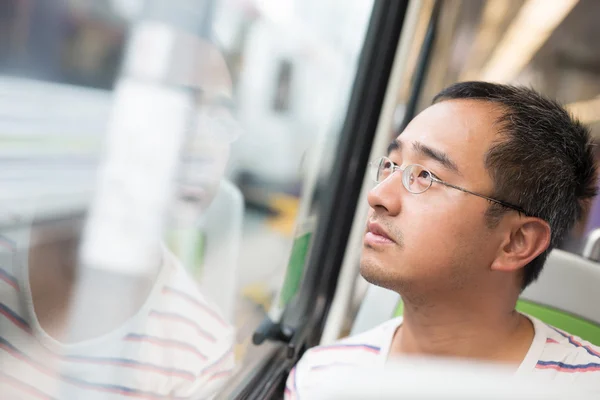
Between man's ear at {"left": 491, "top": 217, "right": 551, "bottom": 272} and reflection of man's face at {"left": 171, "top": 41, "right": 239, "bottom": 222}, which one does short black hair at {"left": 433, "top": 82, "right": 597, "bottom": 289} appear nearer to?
man's ear at {"left": 491, "top": 217, "right": 551, "bottom": 272}

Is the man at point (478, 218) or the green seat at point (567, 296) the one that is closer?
the man at point (478, 218)

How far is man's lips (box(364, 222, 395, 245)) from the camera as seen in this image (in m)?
1.16

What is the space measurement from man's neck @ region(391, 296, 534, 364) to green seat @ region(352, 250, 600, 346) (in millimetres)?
347

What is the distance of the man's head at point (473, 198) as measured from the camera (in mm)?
1148

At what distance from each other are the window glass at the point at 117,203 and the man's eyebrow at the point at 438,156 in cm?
68

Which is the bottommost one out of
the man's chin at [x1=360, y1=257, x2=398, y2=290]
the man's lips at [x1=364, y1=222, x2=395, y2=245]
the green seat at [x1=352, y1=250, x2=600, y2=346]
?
the green seat at [x1=352, y1=250, x2=600, y2=346]

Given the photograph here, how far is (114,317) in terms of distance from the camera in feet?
4.42

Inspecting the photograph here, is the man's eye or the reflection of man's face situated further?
the reflection of man's face

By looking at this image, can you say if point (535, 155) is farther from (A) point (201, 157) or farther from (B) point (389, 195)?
(A) point (201, 157)

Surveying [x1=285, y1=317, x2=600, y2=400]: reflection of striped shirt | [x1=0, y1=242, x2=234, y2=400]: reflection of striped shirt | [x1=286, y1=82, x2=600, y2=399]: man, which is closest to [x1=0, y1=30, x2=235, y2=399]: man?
[x1=0, y1=242, x2=234, y2=400]: reflection of striped shirt

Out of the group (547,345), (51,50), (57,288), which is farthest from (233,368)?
(51,50)

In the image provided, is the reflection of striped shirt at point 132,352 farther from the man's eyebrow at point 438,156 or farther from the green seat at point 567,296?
the green seat at point 567,296

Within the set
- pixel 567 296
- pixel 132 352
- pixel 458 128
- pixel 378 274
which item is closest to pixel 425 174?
pixel 458 128

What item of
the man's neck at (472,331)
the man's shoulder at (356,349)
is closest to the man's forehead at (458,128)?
the man's neck at (472,331)
